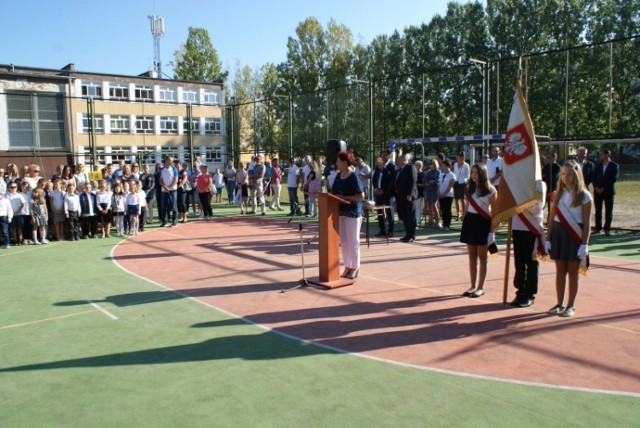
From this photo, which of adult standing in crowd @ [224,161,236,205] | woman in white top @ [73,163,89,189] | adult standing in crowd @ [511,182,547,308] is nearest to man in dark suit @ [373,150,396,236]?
adult standing in crowd @ [511,182,547,308]

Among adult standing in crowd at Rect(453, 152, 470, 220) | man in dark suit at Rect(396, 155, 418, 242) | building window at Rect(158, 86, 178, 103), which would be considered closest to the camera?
man in dark suit at Rect(396, 155, 418, 242)

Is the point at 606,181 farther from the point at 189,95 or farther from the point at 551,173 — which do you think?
the point at 189,95

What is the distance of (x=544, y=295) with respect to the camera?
26.2 ft

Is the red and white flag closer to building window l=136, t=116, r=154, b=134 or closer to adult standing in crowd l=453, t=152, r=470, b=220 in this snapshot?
adult standing in crowd l=453, t=152, r=470, b=220

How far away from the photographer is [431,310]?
734 centimetres

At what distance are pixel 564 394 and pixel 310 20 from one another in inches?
2372

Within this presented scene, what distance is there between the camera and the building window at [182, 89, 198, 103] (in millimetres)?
59450

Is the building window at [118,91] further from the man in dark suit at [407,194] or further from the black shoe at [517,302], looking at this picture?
the black shoe at [517,302]

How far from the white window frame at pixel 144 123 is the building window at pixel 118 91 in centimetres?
270

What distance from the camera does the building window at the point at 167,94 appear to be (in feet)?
189

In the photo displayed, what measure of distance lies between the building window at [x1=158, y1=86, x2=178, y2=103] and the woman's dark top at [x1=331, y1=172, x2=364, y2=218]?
173 feet

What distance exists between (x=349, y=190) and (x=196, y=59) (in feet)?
206

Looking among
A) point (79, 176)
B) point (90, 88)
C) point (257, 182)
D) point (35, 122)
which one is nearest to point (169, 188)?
point (79, 176)

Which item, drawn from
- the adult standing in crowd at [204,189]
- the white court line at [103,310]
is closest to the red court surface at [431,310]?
the white court line at [103,310]
